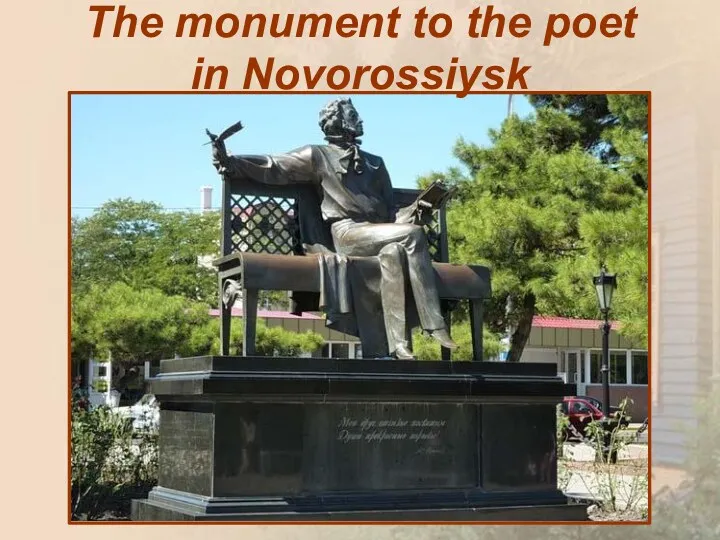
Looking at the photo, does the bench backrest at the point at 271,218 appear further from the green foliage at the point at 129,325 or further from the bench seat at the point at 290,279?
the green foliage at the point at 129,325

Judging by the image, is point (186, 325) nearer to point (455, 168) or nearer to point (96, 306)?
point (96, 306)

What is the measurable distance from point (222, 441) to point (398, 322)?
193 cm

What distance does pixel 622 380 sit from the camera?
151 ft

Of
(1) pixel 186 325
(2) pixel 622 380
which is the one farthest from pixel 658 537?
(2) pixel 622 380

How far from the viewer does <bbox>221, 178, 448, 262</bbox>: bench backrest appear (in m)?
10.9

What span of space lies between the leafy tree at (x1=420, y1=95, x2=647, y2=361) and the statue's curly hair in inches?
304

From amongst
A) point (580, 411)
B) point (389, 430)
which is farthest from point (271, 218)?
point (580, 411)

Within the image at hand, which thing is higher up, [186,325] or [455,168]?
[455,168]

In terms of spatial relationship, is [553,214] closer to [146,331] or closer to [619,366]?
[146,331]

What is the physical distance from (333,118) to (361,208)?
0.88 meters

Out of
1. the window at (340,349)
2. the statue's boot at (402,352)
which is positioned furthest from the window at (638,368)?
the statue's boot at (402,352)

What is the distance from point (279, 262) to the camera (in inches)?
400

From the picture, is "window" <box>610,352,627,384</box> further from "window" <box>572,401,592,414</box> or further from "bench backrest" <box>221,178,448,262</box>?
"bench backrest" <box>221,178,448,262</box>

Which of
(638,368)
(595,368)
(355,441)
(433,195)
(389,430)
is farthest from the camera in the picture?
(595,368)
